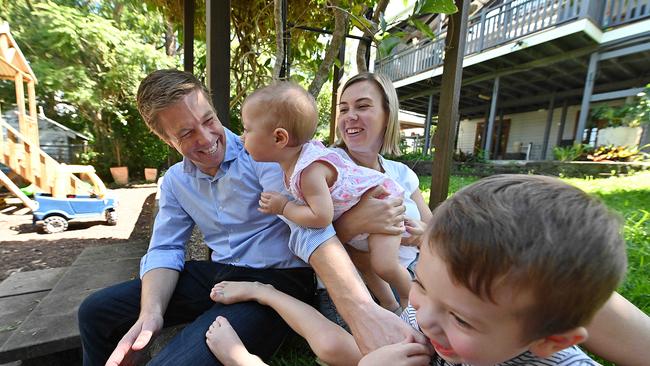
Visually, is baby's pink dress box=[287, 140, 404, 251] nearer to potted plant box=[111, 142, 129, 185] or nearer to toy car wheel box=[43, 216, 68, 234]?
toy car wheel box=[43, 216, 68, 234]

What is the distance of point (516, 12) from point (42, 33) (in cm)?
1367

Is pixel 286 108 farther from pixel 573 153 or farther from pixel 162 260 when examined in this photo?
pixel 573 153

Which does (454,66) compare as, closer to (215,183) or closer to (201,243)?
(215,183)

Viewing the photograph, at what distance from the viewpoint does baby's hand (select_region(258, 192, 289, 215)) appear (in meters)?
1.35

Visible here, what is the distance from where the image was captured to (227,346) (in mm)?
1088

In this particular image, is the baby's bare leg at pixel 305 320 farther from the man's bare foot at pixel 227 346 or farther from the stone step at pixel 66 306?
the stone step at pixel 66 306

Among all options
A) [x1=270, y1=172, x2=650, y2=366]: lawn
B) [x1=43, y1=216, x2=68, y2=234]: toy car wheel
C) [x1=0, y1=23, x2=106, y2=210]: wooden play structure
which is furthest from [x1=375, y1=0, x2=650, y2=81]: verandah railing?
[x1=0, y1=23, x2=106, y2=210]: wooden play structure

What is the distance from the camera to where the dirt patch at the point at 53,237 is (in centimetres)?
455

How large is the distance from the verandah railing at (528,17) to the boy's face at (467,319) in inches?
264

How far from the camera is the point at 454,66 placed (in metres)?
1.84

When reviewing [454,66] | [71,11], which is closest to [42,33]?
[71,11]

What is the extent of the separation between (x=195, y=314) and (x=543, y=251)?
1503mm

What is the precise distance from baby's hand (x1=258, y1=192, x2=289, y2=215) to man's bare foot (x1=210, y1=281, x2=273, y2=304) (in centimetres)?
31

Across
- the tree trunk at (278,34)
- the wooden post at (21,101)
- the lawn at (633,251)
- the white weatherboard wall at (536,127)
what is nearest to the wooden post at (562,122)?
the white weatherboard wall at (536,127)
